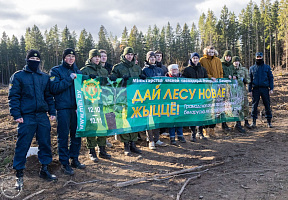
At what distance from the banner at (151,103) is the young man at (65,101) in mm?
179

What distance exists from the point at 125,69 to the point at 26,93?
2.66 meters

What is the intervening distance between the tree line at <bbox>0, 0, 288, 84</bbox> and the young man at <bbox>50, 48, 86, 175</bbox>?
39275 mm

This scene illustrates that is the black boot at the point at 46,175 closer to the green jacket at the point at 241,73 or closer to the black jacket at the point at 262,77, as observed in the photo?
the green jacket at the point at 241,73

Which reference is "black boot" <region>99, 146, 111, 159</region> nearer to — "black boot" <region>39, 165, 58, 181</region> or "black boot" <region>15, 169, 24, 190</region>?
"black boot" <region>39, 165, 58, 181</region>

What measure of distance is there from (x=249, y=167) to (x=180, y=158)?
1.58 metres

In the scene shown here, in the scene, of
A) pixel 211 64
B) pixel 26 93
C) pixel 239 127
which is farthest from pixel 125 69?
pixel 239 127

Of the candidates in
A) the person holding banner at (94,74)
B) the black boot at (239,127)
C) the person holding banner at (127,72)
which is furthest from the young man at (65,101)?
the black boot at (239,127)

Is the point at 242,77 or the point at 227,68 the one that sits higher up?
the point at 227,68

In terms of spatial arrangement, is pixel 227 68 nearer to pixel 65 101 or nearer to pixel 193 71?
pixel 193 71

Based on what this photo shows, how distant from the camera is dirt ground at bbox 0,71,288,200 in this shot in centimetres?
387

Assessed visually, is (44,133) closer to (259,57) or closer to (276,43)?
(259,57)

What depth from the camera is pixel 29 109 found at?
13.9 ft

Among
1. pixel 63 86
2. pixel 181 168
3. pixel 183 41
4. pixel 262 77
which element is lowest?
pixel 181 168

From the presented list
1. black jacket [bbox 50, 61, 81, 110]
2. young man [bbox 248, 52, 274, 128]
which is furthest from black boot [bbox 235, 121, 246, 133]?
black jacket [bbox 50, 61, 81, 110]
